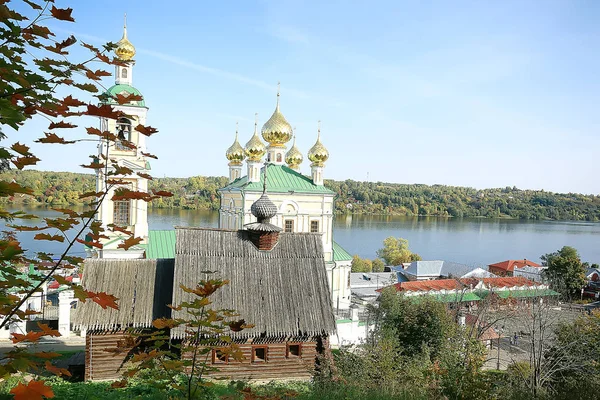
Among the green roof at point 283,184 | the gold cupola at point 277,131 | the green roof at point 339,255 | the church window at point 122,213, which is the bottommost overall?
the green roof at point 339,255

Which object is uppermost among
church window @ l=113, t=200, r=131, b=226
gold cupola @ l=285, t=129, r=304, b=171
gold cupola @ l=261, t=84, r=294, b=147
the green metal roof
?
gold cupola @ l=261, t=84, r=294, b=147

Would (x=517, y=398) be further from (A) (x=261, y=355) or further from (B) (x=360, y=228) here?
(B) (x=360, y=228)

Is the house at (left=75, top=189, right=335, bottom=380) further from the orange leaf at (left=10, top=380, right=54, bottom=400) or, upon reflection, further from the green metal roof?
the orange leaf at (left=10, top=380, right=54, bottom=400)

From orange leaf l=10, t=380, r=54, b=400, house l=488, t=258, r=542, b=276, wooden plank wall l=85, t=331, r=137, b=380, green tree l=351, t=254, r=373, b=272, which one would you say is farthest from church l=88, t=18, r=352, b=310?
house l=488, t=258, r=542, b=276

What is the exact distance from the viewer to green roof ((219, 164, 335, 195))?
18438 millimetres

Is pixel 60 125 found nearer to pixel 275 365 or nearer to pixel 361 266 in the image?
pixel 275 365

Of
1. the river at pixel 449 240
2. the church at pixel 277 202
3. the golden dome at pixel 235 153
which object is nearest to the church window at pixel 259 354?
the church at pixel 277 202

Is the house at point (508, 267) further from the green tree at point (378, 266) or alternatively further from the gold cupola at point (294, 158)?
the gold cupola at point (294, 158)

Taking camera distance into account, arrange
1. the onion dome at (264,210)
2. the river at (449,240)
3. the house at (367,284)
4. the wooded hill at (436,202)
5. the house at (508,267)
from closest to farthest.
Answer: the onion dome at (264,210), the house at (367,284), the house at (508,267), the river at (449,240), the wooded hill at (436,202)

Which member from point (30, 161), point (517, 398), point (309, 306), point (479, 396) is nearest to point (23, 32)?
point (30, 161)

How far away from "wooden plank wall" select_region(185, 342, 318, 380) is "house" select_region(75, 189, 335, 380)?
0.02 meters

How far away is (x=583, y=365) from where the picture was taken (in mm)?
11836

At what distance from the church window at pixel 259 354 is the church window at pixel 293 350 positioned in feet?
1.72

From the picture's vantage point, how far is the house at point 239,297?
9992 mm
